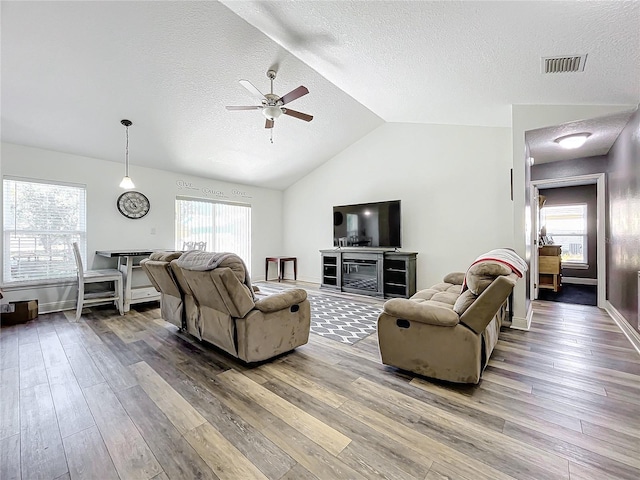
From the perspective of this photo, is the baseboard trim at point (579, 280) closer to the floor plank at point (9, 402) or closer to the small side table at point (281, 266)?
the small side table at point (281, 266)

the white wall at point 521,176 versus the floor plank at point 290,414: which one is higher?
the white wall at point 521,176

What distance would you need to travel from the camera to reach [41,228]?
13.6 feet

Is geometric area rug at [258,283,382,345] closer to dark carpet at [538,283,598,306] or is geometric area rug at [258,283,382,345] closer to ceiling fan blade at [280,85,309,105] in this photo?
ceiling fan blade at [280,85,309,105]

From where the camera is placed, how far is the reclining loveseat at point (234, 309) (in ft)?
7.41

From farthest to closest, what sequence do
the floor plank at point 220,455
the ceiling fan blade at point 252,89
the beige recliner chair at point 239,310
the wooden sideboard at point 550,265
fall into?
the wooden sideboard at point 550,265, the ceiling fan blade at point 252,89, the beige recliner chair at point 239,310, the floor plank at point 220,455

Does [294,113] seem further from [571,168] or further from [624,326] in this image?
[571,168]

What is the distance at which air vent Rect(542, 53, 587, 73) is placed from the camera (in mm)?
2268

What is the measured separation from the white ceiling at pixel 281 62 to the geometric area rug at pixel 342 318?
2.94 m

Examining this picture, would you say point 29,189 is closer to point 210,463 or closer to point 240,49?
point 240,49

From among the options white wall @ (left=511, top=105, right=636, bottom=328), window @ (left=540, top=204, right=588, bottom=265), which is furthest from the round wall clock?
window @ (left=540, top=204, right=588, bottom=265)

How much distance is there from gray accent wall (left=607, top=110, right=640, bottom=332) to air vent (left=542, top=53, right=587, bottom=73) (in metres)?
1.10

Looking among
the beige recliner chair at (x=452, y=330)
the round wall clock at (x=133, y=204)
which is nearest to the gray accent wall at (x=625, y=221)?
the beige recliner chair at (x=452, y=330)

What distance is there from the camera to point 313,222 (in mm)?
6770

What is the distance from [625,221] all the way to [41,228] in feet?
25.5
